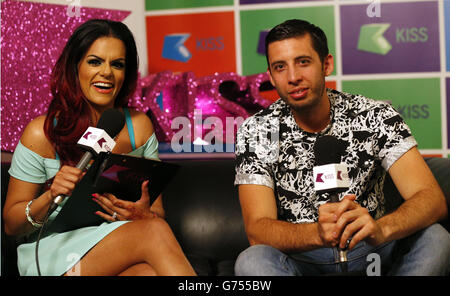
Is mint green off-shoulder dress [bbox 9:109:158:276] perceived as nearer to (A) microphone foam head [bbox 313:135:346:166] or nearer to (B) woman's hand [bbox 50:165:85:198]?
(B) woman's hand [bbox 50:165:85:198]

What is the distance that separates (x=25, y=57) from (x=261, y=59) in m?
1.05

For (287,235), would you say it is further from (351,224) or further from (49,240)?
(49,240)

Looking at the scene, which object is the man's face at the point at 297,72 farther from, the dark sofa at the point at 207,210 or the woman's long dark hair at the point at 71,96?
the dark sofa at the point at 207,210

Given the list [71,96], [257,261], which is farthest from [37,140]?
[257,261]

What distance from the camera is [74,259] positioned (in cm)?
148

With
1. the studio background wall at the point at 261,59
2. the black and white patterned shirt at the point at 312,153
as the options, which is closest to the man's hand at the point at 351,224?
the black and white patterned shirt at the point at 312,153

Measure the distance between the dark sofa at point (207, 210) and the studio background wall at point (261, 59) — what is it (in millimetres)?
212

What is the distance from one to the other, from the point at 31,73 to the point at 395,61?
161 cm

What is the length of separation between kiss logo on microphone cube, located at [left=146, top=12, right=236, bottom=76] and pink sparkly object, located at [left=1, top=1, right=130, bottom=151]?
1.42ft

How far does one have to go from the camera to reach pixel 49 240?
157 centimetres

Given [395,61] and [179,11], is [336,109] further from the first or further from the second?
[179,11]

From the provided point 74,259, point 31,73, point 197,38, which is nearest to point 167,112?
point 197,38

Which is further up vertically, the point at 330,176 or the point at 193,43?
→ the point at 193,43

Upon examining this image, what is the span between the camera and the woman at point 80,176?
1.46m
